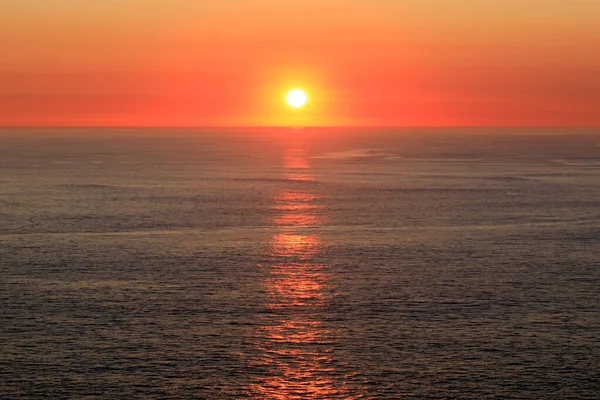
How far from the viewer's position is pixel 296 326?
25938 mm

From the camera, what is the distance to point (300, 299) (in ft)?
97.7

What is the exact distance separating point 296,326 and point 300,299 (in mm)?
3843

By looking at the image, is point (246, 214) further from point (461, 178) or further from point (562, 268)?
point (461, 178)

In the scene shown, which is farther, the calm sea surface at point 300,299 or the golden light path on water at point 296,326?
the calm sea surface at point 300,299

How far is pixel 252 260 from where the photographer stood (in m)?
38.0

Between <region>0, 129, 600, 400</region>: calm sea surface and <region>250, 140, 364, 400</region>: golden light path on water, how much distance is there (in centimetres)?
7

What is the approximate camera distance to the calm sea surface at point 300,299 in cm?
2116

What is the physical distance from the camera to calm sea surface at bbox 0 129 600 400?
69.4 feet

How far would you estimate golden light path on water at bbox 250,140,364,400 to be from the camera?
2053 cm

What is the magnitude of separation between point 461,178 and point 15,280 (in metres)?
61.6

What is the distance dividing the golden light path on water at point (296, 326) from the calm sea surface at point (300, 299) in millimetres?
74

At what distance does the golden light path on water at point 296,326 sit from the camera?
808 inches

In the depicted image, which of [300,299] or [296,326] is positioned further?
[300,299]

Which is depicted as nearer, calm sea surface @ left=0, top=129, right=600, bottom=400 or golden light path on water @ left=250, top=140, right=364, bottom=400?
golden light path on water @ left=250, top=140, right=364, bottom=400
